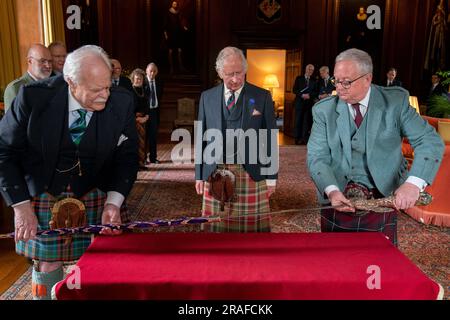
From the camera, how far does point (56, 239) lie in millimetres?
2059

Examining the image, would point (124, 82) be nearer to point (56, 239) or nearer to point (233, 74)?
point (233, 74)

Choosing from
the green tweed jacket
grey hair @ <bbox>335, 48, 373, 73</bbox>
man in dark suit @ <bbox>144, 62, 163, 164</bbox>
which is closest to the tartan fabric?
the green tweed jacket

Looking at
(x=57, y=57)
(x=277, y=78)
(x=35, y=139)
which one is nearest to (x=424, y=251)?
(x=35, y=139)

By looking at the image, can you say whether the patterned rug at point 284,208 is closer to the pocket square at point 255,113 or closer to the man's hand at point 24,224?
the man's hand at point 24,224

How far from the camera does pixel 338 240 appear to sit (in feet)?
6.39

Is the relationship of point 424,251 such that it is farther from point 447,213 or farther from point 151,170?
point 151,170

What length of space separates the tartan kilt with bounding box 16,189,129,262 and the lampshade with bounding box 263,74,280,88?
17120 millimetres

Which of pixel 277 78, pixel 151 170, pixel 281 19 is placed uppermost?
pixel 281 19

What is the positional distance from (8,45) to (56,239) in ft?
17.2

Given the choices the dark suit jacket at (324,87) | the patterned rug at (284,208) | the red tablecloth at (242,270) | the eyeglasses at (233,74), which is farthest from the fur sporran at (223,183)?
the dark suit jacket at (324,87)

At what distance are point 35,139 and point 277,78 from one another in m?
17.8

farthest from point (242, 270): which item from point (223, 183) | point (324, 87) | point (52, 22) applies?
point (324, 87)

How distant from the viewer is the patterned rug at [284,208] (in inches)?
149

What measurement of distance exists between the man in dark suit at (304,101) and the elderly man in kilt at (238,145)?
8583mm
